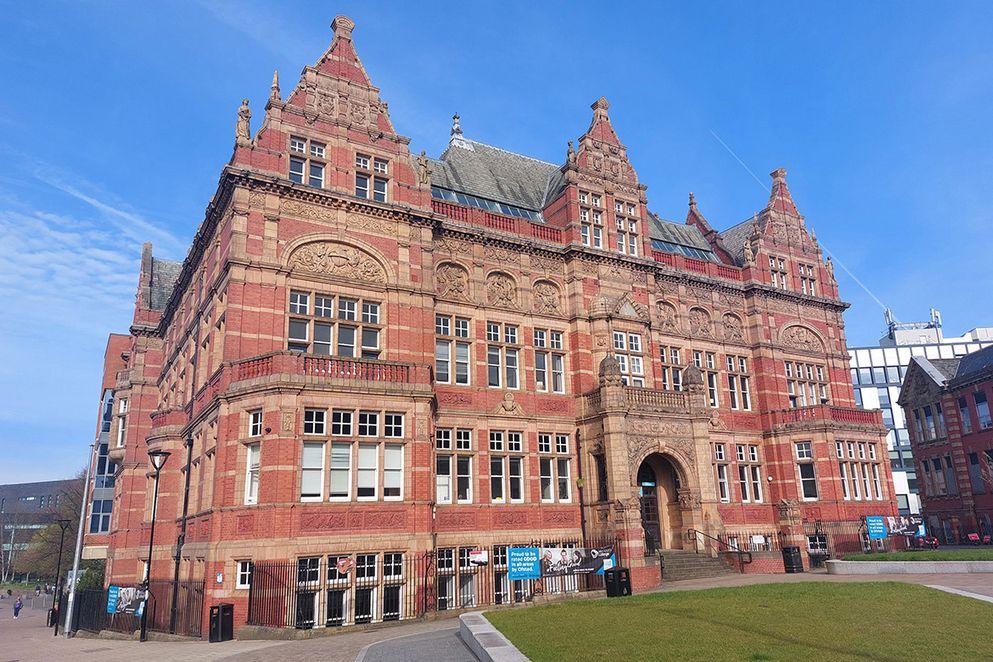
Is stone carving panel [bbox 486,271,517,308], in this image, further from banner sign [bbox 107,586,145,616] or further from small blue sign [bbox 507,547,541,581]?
banner sign [bbox 107,586,145,616]

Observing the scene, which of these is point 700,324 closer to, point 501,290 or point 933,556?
point 501,290

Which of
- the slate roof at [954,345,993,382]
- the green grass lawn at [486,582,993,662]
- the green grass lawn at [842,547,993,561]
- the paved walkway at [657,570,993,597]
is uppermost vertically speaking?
the slate roof at [954,345,993,382]

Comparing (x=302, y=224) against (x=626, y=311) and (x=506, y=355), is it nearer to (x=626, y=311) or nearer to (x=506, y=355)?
(x=506, y=355)

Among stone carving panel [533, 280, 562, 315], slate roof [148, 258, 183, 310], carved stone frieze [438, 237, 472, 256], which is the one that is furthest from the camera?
slate roof [148, 258, 183, 310]

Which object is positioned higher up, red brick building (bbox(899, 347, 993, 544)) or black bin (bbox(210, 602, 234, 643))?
red brick building (bbox(899, 347, 993, 544))

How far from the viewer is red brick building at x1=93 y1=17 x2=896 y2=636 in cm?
2325

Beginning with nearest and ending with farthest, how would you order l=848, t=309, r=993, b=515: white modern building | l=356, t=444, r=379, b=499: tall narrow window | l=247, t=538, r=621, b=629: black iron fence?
l=247, t=538, r=621, b=629: black iron fence
l=356, t=444, r=379, b=499: tall narrow window
l=848, t=309, r=993, b=515: white modern building

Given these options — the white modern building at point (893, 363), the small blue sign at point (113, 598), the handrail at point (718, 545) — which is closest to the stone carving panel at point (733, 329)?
the handrail at point (718, 545)

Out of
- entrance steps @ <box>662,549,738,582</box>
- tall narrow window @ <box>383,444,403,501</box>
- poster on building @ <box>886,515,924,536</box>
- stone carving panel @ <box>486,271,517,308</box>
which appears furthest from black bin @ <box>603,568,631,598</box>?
poster on building @ <box>886,515,924,536</box>

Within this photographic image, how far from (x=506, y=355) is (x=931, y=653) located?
70.2ft

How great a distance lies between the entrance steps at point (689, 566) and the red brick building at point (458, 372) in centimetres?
130

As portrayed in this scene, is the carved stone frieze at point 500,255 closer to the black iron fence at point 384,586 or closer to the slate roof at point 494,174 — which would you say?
the slate roof at point 494,174

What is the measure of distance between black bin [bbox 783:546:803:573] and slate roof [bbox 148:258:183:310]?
38.6 m

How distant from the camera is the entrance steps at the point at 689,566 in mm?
28891
